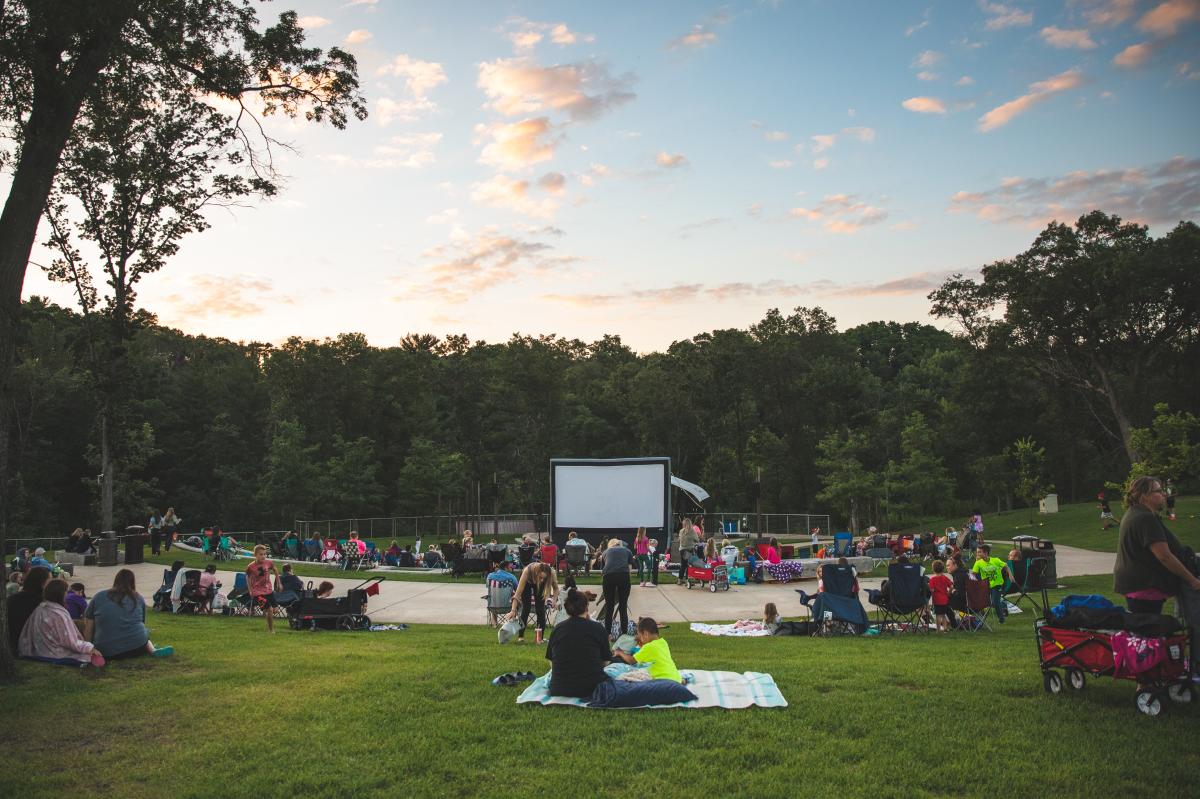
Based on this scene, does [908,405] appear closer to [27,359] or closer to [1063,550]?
[1063,550]

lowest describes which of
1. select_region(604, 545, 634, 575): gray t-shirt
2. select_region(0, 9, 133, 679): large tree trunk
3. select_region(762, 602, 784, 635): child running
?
select_region(762, 602, 784, 635): child running

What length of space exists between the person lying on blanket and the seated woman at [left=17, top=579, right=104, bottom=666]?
16.5 feet

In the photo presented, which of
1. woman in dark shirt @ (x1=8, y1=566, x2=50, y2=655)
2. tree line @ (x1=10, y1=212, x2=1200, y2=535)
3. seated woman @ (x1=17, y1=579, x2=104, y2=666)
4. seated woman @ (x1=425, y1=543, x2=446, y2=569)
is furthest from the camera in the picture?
tree line @ (x1=10, y1=212, x2=1200, y2=535)

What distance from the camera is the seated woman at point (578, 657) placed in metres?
6.15

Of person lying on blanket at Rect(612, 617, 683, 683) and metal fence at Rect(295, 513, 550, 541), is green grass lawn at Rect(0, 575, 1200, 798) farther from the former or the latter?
metal fence at Rect(295, 513, 550, 541)

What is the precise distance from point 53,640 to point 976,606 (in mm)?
10898

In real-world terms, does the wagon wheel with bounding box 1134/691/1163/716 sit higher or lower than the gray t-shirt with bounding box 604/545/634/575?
lower

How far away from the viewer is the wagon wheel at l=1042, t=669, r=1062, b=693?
598 cm

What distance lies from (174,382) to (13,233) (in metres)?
49.5

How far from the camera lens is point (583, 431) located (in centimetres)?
5697

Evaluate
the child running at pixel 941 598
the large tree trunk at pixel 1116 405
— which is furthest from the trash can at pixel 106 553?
the large tree trunk at pixel 1116 405

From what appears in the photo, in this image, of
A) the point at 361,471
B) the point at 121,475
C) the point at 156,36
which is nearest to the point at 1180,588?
the point at 156,36

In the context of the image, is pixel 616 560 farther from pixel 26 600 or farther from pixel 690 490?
pixel 690 490

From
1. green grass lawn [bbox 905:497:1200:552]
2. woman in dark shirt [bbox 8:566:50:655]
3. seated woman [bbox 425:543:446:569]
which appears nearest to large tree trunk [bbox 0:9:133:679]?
woman in dark shirt [bbox 8:566:50:655]
